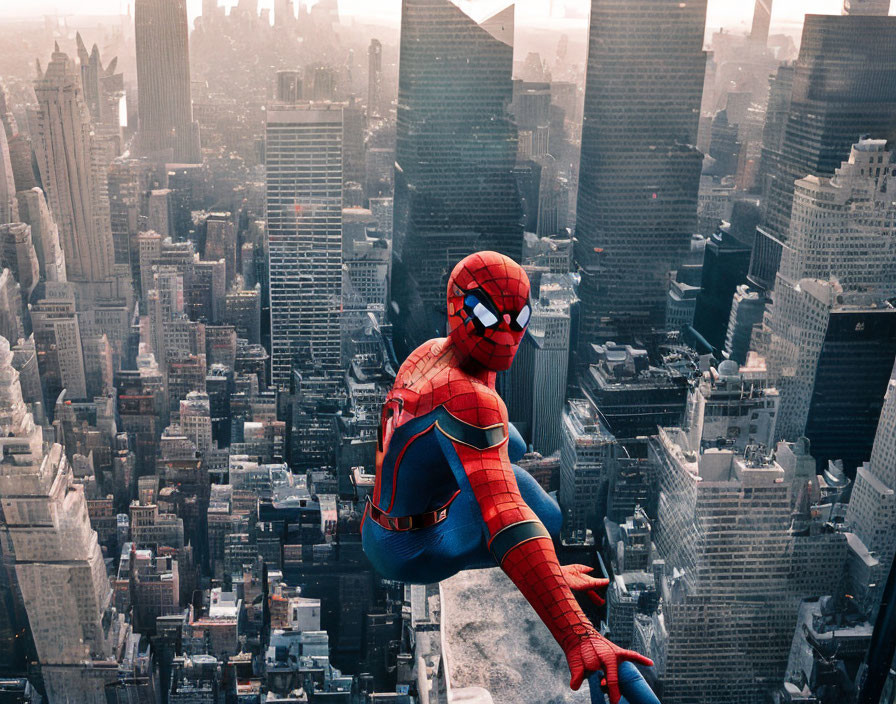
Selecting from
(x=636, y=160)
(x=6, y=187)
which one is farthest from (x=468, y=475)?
(x=636, y=160)

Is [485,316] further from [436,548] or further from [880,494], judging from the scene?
[880,494]

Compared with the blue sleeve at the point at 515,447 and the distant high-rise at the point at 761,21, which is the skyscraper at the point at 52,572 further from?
the distant high-rise at the point at 761,21

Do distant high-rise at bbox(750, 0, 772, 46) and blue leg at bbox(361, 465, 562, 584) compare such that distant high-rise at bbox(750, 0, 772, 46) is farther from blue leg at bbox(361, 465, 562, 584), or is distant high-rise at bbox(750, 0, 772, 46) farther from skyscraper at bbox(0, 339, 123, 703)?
blue leg at bbox(361, 465, 562, 584)

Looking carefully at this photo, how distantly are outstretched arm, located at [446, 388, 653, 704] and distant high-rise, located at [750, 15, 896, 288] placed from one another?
7349mm

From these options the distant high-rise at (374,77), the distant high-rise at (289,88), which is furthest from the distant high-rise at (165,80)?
the distant high-rise at (374,77)

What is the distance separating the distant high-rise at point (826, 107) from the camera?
824 centimetres

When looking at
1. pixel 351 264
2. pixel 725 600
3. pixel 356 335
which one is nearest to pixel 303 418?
pixel 356 335

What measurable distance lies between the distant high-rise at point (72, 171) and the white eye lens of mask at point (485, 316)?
26.6 feet

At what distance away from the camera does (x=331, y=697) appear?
664 centimetres

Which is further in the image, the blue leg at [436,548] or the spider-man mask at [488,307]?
the blue leg at [436,548]

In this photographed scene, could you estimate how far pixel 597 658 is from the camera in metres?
1.66

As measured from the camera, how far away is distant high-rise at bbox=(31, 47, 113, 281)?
920 centimetres

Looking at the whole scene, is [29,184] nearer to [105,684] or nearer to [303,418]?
[303,418]

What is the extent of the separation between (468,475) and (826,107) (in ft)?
27.1
